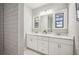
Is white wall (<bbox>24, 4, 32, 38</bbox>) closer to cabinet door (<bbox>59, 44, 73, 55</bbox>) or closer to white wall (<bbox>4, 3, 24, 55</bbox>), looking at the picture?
white wall (<bbox>4, 3, 24, 55</bbox>)

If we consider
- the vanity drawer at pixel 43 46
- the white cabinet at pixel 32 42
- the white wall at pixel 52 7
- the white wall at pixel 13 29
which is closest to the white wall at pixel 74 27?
the white wall at pixel 52 7

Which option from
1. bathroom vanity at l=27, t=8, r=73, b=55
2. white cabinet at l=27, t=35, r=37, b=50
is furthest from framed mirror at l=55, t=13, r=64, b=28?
white cabinet at l=27, t=35, r=37, b=50

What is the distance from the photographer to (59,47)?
256cm

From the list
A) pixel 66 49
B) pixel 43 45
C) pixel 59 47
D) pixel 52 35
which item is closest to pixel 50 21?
pixel 52 35

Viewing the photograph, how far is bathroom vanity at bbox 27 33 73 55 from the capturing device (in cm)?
235

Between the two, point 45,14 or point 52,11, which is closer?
point 52,11

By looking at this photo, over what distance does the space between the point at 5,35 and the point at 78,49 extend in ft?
5.78

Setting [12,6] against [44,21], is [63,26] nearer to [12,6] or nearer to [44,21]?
[44,21]

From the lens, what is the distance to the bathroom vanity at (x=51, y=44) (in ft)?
7.72

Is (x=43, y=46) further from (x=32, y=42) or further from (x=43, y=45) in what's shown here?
(x=32, y=42)

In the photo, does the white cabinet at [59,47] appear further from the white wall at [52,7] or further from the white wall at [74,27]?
the white wall at [52,7]

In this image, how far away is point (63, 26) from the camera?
3.03 m

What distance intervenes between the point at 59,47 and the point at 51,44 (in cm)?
35

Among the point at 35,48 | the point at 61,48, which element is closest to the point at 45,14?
the point at 35,48
